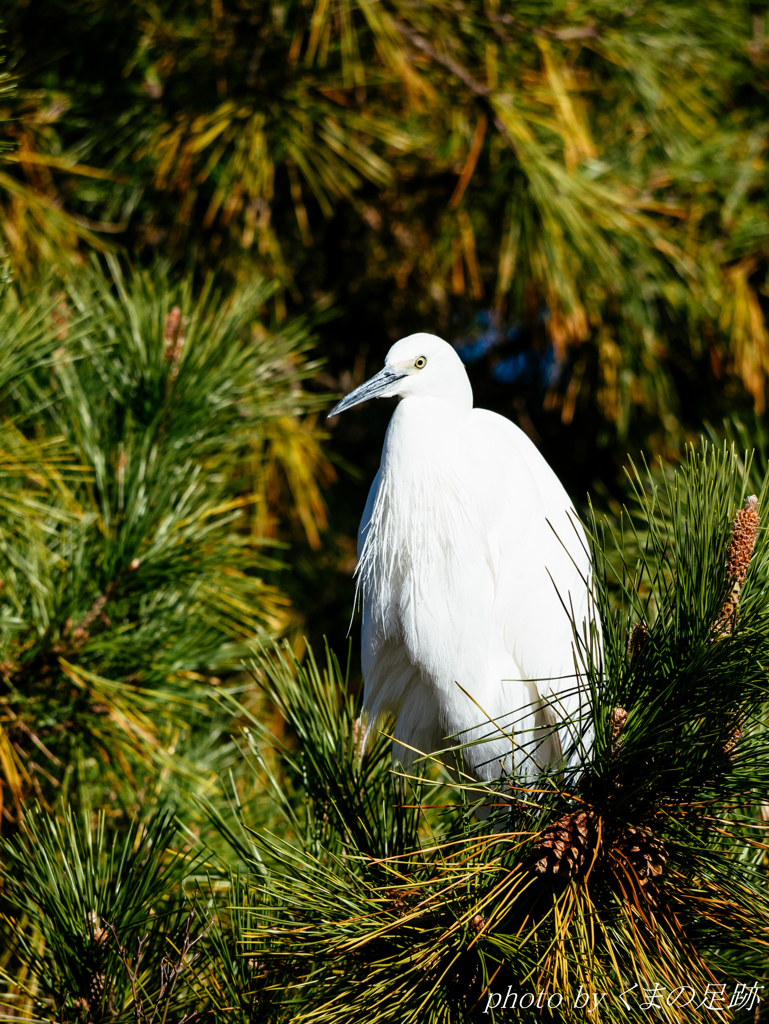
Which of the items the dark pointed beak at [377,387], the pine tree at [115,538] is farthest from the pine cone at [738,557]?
the pine tree at [115,538]

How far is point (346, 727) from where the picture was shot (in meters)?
0.77

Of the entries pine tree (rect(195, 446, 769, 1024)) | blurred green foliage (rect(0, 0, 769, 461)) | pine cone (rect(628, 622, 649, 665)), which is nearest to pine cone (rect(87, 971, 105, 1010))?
pine tree (rect(195, 446, 769, 1024))

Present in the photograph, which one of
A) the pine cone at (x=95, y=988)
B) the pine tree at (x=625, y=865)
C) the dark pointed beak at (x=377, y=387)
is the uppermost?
the dark pointed beak at (x=377, y=387)

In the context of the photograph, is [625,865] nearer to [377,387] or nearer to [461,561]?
[461,561]

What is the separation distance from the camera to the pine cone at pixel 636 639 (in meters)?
0.59

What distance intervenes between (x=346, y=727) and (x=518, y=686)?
0.20 metres

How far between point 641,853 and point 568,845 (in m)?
0.05

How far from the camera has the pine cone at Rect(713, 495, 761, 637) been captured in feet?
1.72

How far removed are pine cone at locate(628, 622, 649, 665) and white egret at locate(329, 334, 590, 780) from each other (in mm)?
231

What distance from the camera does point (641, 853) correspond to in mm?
561

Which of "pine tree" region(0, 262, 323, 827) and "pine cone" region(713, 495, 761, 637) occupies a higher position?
"pine cone" region(713, 495, 761, 637)

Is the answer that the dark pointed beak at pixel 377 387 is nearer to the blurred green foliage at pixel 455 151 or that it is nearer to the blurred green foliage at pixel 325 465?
the blurred green foliage at pixel 325 465

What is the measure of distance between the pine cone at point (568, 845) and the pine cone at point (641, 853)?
0.06 ft

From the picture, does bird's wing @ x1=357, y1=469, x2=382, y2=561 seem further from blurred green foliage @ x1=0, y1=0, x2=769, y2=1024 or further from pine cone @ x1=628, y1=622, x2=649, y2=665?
pine cone @ x1=628, y1=622, x2=649, y2=665
